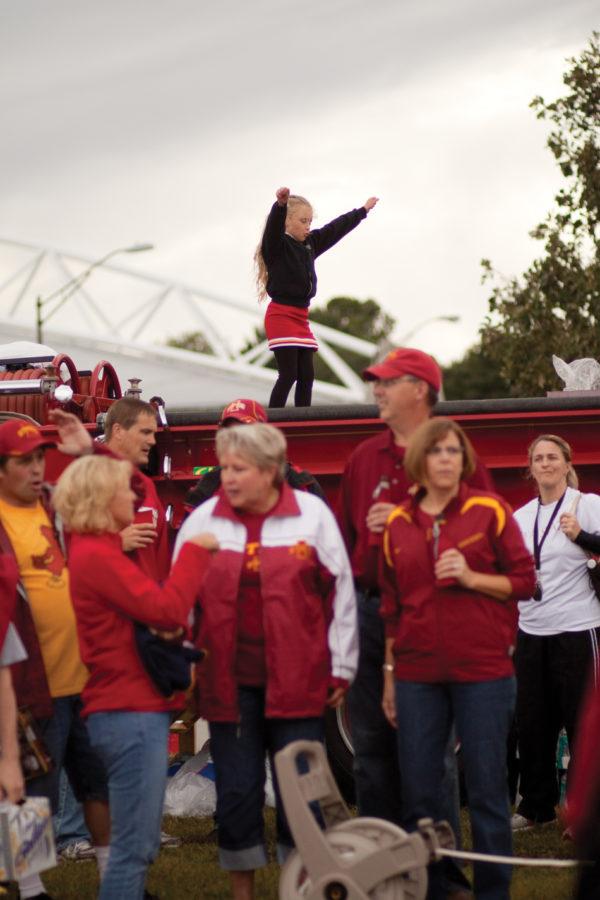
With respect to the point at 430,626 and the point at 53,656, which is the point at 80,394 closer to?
the point at 53,656

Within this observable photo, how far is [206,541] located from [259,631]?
1.31 ft

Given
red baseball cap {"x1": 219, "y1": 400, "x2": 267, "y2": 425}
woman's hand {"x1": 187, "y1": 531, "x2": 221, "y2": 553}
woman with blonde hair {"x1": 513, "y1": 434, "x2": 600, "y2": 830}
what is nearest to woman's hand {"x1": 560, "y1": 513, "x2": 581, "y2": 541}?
woman with blonde hair {"x1": 513, "y1": 434, "x2": 600, "y2": 830}

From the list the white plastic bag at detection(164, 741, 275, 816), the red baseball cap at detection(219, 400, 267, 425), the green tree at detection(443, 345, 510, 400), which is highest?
the green tree at detection(443, 345, 510, 400)

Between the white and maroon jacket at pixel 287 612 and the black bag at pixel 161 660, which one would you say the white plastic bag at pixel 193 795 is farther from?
the black bag at pixel 161 660

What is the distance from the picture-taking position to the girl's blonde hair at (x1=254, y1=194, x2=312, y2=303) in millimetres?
8938

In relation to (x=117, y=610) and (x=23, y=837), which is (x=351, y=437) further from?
(x=23, y=837)

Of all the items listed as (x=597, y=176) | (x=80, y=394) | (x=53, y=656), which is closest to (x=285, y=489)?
(x=53, y=656)

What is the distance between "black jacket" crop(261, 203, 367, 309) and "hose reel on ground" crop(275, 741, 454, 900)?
4595 mm

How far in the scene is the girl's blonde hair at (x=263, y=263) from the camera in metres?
8.94

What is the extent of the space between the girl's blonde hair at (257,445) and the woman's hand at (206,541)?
1.04 ft

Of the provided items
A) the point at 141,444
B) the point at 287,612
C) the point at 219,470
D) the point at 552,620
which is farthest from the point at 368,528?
the point at 552,620

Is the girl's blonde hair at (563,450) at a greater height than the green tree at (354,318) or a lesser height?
lesser

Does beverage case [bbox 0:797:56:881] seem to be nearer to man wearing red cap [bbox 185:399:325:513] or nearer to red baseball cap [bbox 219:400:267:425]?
man wearing red cap [bbox 185:399:325:513]

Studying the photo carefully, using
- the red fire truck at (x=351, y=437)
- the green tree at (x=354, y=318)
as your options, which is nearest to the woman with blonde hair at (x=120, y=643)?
the red fire truck at (x=351, y=437)
